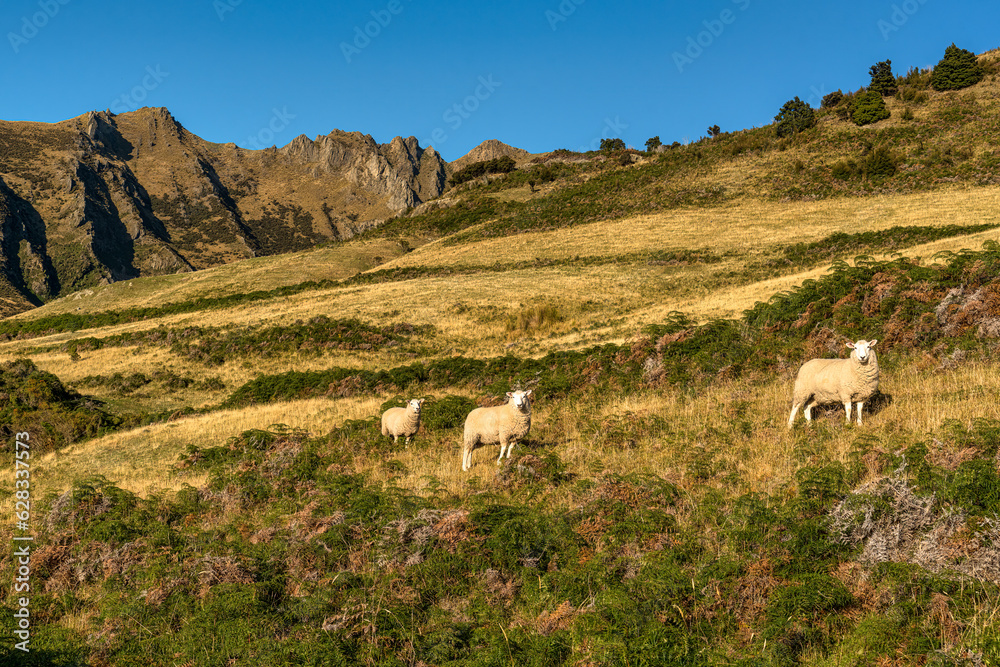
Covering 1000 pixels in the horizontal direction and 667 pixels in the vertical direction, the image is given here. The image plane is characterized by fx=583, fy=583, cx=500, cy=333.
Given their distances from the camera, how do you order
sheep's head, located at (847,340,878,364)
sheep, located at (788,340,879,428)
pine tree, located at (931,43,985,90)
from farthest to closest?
1. pine tree, located at (931,43,985,90)
2. sheep, located at (788,340,879,428)
3. sheep's head, located at (847,340,878,364)

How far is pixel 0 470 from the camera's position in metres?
19.9

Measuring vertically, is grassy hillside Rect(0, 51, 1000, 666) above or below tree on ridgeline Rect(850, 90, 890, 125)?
below

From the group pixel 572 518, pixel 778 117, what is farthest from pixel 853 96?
pixel 572 518

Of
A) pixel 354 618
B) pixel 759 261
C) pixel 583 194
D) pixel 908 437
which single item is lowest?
pixel 354 618

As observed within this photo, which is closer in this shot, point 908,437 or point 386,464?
point 908,437

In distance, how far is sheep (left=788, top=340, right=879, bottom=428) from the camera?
11953mm

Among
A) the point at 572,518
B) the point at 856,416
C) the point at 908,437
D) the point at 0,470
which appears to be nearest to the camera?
the point at 572,518

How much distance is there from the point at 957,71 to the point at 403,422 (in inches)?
3883

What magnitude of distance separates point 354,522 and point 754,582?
628 centimetres

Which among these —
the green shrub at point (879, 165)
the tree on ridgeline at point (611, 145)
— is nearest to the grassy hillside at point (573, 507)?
the green shrub at point (879, 165)

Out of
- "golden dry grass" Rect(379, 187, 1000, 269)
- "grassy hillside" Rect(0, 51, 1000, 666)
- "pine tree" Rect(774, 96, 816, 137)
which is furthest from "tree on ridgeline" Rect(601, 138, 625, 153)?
"grassy hillside" Rect(0, 51, 1000, 666)

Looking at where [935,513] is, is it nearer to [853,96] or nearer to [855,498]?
[855,498]

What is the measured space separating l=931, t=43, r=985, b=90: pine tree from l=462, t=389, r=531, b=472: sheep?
97.0m

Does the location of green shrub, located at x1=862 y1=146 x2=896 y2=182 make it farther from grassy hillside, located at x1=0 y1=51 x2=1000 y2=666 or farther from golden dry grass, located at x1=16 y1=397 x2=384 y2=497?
golden dry grass, located at x1=16 y1=397 x2=384 y2=497
